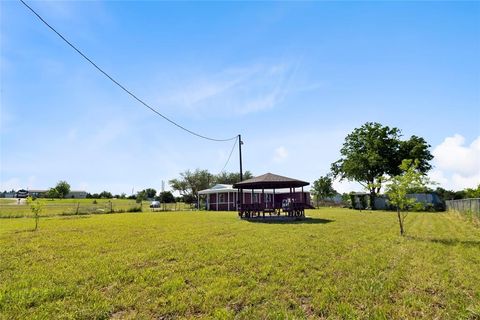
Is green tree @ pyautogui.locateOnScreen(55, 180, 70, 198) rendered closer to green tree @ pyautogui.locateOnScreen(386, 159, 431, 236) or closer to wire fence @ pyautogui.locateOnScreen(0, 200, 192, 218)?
wire fence @ pyautogui.locateOnScreen(0, 200, 192, 218)

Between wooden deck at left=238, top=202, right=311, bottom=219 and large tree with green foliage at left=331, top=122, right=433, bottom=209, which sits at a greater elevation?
large tree with green foliage at left=331, top=122, right=433, bottom=209

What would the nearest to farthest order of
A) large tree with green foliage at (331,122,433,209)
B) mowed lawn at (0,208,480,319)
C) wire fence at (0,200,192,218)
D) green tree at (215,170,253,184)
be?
mowed lawn at (0,208,480,319), wire fence at (0,200,192,218), large tree with green foliage at (331,122,433,209), green tree at (215,170,253,184)

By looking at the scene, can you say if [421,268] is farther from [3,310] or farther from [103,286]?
[3,310]

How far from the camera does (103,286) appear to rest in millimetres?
4801

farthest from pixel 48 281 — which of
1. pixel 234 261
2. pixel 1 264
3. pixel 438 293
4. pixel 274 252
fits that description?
pixel 438 293

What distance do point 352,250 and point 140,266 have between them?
16.6 ft

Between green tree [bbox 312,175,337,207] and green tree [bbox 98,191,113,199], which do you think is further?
green tree [bbox 98,191,113,199]

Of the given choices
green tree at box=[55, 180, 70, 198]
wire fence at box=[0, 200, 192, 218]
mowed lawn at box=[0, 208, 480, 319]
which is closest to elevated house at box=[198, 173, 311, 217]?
wire fence at box=[0, 200, 192, 218]

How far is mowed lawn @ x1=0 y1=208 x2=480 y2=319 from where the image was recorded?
3.91 m

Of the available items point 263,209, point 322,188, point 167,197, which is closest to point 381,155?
point 322,188

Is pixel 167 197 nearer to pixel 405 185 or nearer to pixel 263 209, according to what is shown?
pixel 263 209

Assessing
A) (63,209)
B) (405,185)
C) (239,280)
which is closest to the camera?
(239,280)

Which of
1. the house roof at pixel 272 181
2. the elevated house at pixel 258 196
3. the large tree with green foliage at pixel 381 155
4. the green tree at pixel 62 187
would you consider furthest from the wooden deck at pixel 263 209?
the green tree at pixel 62 187

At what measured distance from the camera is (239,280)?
5.06m
